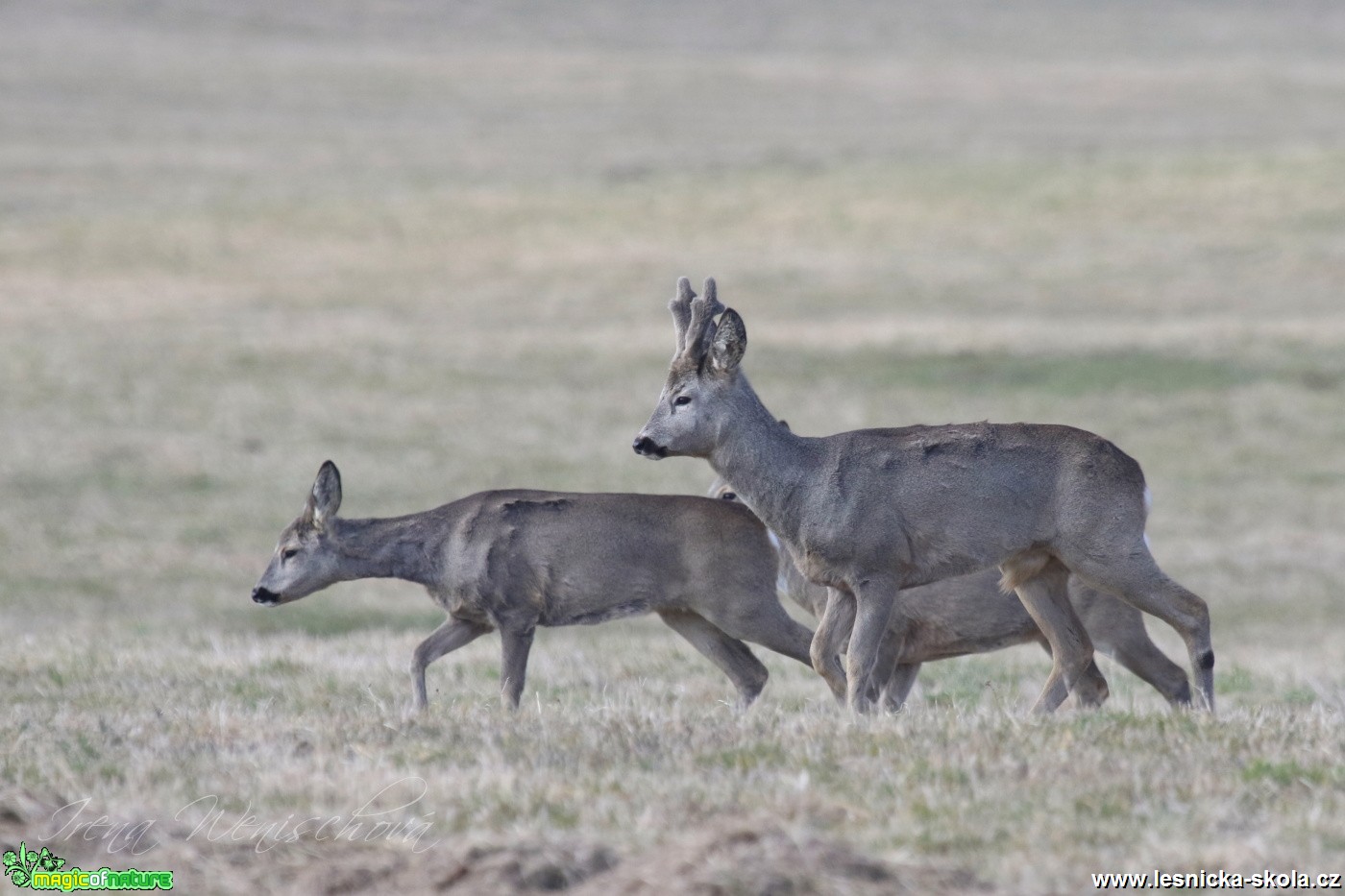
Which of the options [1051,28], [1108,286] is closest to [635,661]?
[1108,286]

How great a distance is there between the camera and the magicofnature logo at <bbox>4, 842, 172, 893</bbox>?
5691 millimetres

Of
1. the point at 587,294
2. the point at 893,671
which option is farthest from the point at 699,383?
the point at 587,294

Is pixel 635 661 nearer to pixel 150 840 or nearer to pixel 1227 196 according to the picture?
pixel 150 840

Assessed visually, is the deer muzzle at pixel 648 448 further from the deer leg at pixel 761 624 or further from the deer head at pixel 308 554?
the deer head at pixel 308 554

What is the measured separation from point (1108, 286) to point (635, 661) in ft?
89.4

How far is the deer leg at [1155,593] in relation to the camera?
945 centimetres

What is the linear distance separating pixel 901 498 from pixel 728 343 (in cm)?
118

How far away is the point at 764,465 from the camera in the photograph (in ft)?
32.0

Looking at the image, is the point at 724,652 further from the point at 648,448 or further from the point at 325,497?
the point at 325,497

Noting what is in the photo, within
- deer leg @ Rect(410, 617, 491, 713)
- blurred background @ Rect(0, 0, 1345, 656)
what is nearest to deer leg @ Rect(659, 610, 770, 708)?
deer leg @ Rect(410, 617, 491, 713)

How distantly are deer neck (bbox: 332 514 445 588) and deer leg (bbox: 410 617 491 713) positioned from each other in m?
0.33

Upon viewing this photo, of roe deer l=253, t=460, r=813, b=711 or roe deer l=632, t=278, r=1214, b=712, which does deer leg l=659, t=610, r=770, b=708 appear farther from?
roe deer l=632, t=278, r=1214, b=712

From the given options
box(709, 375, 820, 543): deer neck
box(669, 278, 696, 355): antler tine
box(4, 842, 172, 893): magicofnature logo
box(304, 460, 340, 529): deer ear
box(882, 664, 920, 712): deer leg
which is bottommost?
box(882, 664, 920, 712): deer leg

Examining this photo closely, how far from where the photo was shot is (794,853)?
5602mm
